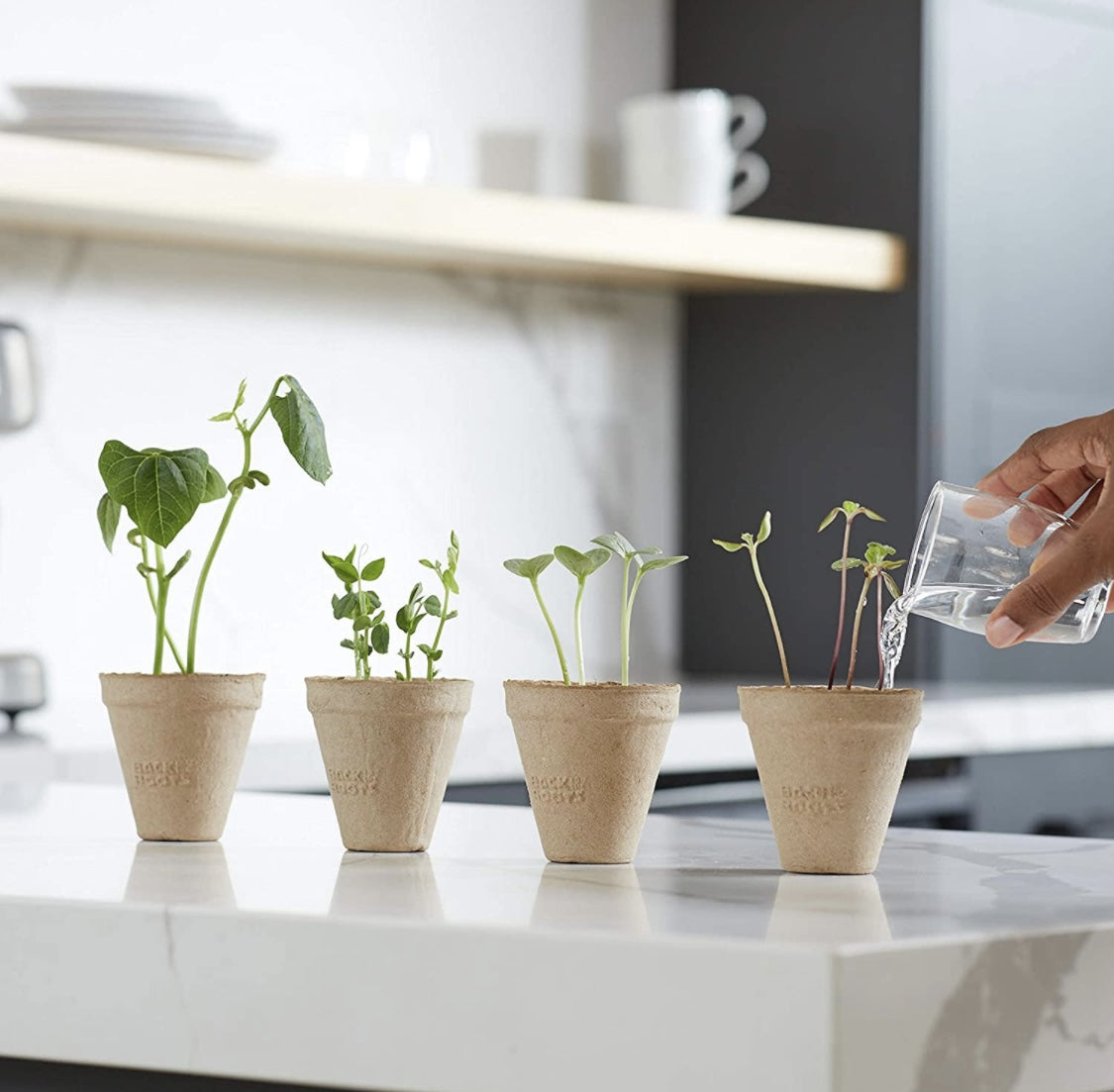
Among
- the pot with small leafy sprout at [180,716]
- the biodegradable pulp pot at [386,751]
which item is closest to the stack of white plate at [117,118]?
the pot with small leafy sprout at [180,716]

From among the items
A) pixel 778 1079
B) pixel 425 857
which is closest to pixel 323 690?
pixel 425 857

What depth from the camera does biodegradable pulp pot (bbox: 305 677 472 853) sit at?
3.40 feet

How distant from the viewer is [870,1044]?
2.31 ft

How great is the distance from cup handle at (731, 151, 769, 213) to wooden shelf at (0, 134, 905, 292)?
0.29 feet

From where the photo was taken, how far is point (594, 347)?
3344mm

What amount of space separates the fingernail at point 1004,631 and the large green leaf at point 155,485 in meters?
0.44

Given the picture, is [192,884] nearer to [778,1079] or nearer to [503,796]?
[778,1079]

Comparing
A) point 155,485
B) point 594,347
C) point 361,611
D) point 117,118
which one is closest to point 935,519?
point 361,611

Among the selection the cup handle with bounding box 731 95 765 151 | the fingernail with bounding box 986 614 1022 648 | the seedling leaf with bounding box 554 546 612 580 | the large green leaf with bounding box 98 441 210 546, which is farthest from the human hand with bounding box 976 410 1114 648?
the cup handle with bounding box 731 95 765 151

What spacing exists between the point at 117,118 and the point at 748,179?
1.26 metres

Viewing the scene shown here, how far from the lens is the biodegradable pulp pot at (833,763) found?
958mm

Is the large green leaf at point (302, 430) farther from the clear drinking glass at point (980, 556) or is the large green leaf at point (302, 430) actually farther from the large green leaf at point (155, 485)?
the clear drinking glass at point (980, 556)

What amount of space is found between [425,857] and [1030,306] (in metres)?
2.45

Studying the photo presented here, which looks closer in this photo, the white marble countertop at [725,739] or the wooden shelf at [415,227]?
the white marble countertop at [725,739]
